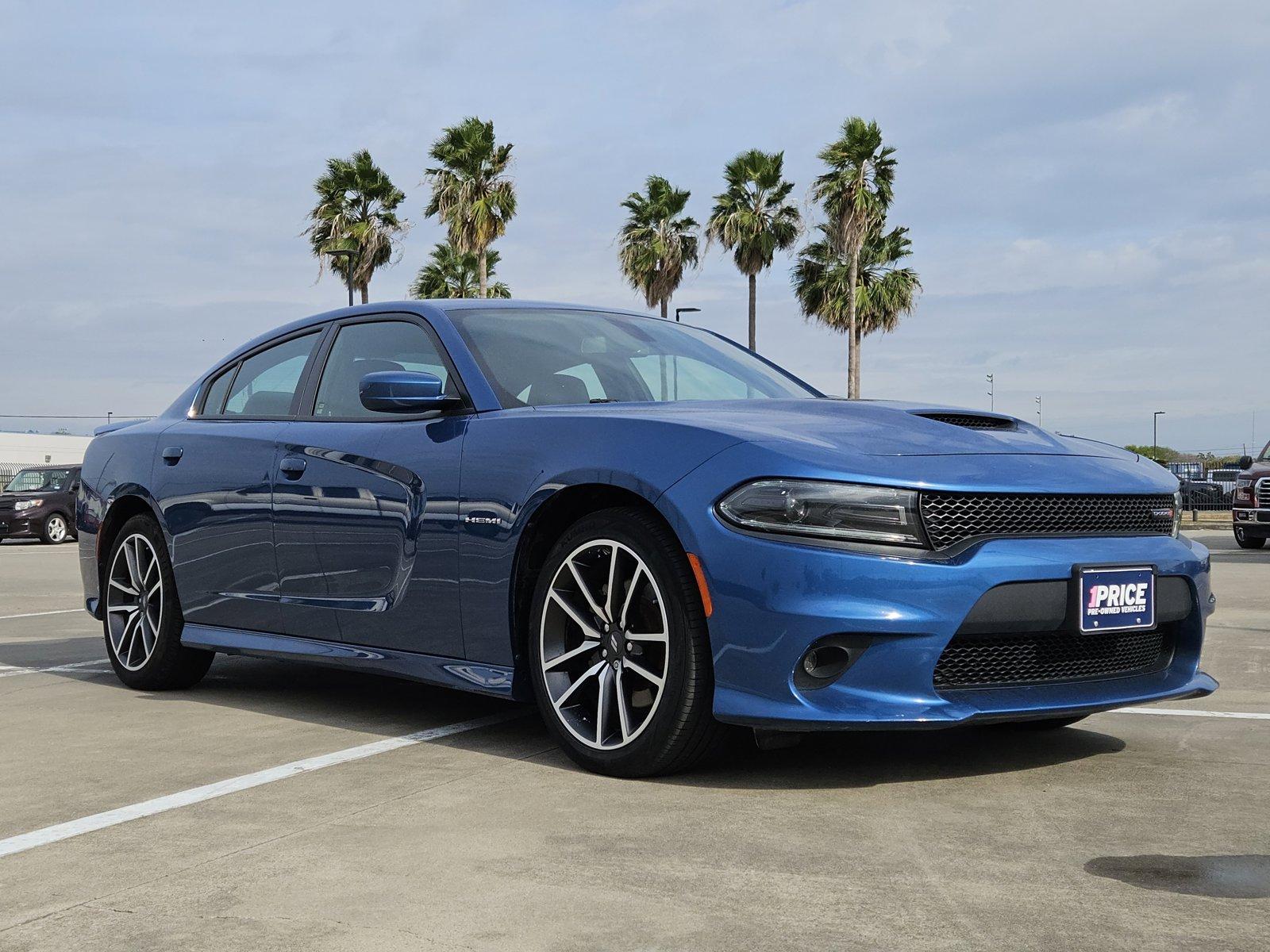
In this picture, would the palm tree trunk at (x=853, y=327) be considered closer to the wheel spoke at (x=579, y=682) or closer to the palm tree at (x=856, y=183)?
the palm tree at (x=856, y=183)

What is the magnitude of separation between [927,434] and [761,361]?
5.96 feet

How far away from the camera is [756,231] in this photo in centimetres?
4509

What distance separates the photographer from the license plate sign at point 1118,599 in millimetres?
4020

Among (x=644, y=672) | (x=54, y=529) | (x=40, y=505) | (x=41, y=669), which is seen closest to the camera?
(x=644, y=672)

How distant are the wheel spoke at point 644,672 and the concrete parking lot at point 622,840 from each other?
0.30 metres

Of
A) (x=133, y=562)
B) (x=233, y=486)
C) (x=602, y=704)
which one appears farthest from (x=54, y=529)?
(x=602, y=704)

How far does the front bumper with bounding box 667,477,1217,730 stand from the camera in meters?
3.80

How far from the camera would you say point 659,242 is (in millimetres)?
48188

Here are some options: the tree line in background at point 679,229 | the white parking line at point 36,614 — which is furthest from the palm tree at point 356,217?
the white parking line at point 36,614

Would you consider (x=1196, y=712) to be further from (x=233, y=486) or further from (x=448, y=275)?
(x=448, y=275)

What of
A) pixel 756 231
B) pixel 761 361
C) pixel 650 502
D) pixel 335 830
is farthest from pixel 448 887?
pixel 756 231

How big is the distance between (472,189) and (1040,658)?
1346 inches

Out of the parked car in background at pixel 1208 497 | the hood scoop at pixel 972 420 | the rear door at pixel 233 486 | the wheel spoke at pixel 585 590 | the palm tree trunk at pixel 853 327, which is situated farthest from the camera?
the palm tree trunk at pixel 853 327

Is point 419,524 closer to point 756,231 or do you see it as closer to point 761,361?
point 761,361
